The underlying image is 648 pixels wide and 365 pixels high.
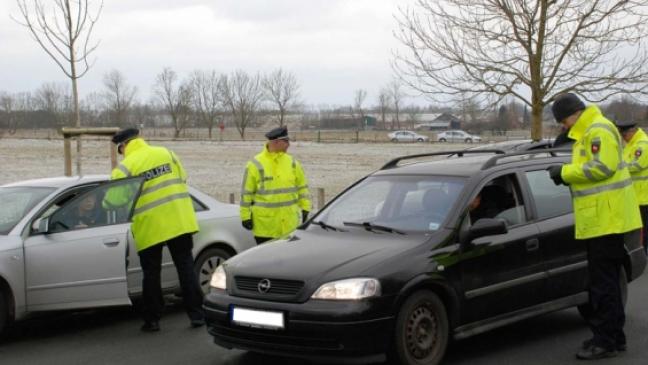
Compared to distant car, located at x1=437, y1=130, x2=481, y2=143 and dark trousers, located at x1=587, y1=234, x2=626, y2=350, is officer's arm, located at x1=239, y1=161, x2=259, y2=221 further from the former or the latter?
distant car, located at x1=437, y1=130, x2=481, y2=143

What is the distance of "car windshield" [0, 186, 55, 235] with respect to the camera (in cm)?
709

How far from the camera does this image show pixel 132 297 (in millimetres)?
7555

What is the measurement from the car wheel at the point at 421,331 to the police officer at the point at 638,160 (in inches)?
194

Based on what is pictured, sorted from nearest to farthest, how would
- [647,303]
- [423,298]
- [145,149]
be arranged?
[423,298], [145,149], [647,303]

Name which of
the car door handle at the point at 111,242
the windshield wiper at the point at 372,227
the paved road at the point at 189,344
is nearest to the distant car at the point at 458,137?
the paved road at the point at 189,344

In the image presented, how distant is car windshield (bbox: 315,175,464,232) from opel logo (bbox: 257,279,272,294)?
1.12 meters

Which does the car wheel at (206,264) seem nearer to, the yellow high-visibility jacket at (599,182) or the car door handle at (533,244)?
the car door handle at (533,244)

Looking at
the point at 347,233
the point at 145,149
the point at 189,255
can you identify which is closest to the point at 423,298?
the point at 347,233

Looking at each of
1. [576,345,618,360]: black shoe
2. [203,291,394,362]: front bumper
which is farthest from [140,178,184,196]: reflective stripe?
[576,345,618,360]: black shoe

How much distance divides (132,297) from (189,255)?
0.79 meters

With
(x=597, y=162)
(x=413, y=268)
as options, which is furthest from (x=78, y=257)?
(x=597, y=162)

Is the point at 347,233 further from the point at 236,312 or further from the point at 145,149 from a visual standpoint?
the point at 145,149

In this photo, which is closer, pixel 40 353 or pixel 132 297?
pixel 40 353

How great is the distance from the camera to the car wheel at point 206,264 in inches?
323
